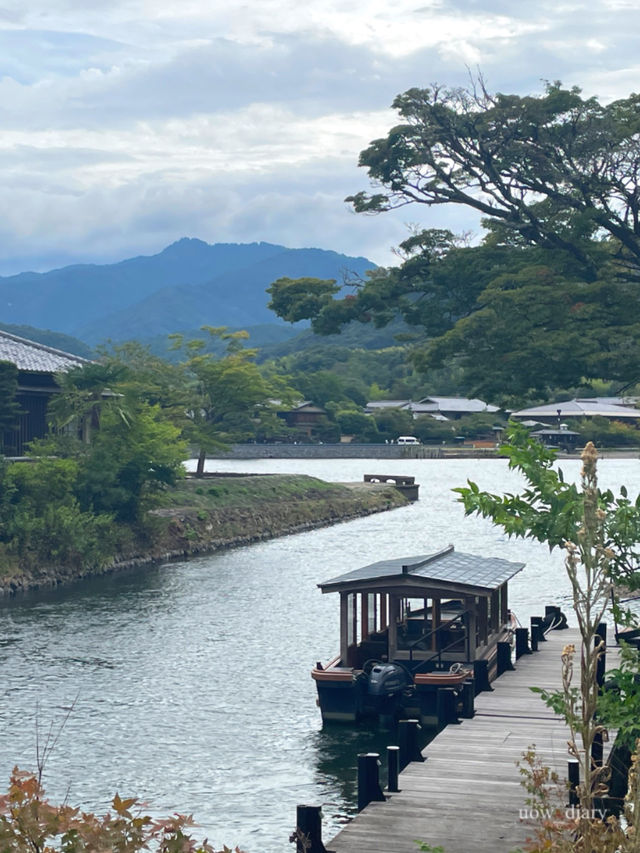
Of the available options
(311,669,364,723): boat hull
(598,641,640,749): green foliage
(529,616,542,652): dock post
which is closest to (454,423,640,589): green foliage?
(598,641,640,749): green foliage

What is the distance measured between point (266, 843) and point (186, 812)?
205 centimetres

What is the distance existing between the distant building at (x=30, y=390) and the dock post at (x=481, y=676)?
108ft

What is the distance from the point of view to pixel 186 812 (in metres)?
18.5

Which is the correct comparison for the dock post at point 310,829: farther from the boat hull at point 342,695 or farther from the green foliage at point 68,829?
the boat hull at point 342,695

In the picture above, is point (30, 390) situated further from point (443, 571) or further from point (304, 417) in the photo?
point (304, 417)

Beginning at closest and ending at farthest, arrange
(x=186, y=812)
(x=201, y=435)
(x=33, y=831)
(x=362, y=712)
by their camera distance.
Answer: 1. (x=33, y=831)
2. (x=186, y=812)
3. (x=362, y=712)
4. (x=201, y=435)

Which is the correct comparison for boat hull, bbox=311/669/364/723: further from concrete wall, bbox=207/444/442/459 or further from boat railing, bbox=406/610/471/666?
concrete wall, bbox=207/444/442/459

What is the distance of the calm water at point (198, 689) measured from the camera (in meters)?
19.8

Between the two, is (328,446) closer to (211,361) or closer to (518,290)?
(211,361)

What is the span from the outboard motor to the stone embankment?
23.1m

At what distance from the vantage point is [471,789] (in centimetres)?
1521

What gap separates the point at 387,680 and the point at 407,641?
3.46m

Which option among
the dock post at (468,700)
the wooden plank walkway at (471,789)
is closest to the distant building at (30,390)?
the wooden plank walkway at (471,789)

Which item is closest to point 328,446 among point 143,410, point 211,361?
point 211,361
